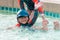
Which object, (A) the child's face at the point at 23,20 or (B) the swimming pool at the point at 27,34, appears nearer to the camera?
(B) the swimming pool at the point at 27,34

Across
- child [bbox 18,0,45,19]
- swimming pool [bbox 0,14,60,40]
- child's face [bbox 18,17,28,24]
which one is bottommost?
swimming pool [bbox 0,14,60,40]

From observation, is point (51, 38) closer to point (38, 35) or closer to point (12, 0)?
point (38, 35)

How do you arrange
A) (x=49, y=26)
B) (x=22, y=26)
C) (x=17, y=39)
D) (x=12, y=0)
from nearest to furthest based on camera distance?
(x=17, y=39), (x=22, y=26), (x=49, y=26), (x=12, y=0)

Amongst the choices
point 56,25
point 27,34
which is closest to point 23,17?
point 27,34

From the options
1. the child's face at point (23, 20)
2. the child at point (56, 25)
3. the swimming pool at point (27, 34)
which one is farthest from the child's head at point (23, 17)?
the child at point (56, 25)

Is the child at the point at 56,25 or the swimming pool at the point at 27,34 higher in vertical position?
the child at the point at 56,25

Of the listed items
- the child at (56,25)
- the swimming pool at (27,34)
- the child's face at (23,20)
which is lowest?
the swimming pool at (27,34)

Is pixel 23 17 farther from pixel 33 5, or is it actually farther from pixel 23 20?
pixel 33 5

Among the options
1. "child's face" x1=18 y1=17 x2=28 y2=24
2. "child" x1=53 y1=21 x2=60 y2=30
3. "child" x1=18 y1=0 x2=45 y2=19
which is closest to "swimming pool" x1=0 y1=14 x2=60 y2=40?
"child" x1=53 y1=21 x2=60 y2=30

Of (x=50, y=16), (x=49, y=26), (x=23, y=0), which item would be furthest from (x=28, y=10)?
(x=50, y=16)

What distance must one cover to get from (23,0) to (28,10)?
0.71 ft

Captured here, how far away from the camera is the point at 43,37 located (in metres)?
4.41

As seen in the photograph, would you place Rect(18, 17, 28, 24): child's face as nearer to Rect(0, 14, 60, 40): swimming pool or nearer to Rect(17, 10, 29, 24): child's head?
Rect(17, 10, 29, 24): child's head

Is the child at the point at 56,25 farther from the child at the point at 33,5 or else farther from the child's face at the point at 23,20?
the child's face at the point at 23,20
